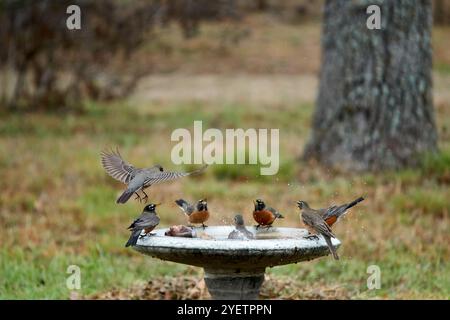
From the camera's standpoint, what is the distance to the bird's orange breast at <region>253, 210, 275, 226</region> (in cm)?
554

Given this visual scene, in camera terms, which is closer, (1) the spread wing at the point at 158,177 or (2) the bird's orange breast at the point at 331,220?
(1) the spread wing at the point at 158,177

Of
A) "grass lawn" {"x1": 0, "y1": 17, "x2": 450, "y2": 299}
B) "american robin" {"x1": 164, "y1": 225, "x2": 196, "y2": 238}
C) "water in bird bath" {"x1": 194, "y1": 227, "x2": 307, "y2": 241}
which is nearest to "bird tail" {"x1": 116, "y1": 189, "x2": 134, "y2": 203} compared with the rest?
"american robin" {"x1": 164, "y1": 225, "x2": 196, "y2": 238}

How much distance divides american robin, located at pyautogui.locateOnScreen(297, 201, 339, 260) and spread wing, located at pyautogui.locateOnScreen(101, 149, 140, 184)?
106 centimetres

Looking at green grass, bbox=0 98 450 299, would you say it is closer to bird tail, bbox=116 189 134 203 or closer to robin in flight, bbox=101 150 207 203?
robin in flight, bbox=101 150 207 203

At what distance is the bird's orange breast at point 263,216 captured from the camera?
5.54 metres

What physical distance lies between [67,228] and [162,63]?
21.4m

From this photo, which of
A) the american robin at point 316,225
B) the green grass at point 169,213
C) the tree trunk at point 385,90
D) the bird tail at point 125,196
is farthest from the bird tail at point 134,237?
the tree trunk at point 385,90

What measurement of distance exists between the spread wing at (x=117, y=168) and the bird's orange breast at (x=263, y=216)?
76cm

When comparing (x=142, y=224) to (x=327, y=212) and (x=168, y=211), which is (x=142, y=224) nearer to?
(x=327, y=212)

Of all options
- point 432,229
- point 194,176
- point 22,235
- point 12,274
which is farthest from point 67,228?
point 432,229

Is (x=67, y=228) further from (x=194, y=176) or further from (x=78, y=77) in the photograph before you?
(x=78, y=77)

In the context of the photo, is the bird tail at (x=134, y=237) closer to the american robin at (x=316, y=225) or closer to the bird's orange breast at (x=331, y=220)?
the american robin at (x=316, y=225)

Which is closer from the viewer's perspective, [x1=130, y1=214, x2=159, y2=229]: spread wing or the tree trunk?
[x1=130, y1=214, x2=159, y2=229]: spread wing

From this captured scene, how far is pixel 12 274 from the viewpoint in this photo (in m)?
7.57
